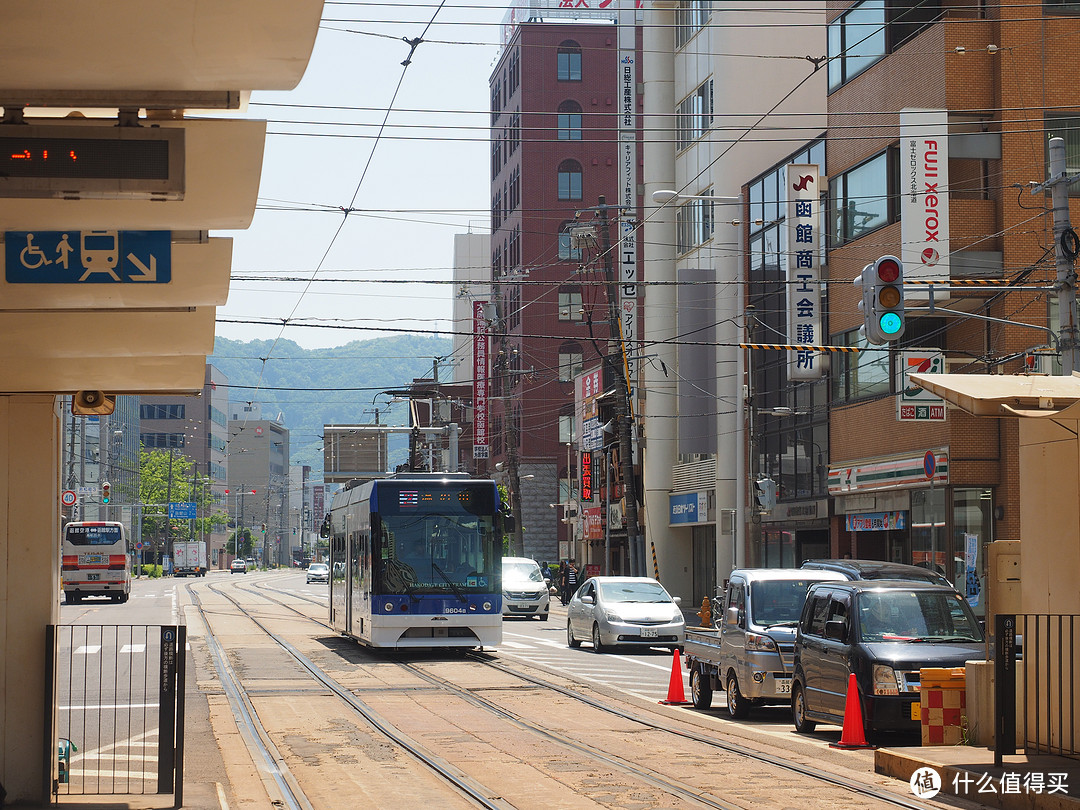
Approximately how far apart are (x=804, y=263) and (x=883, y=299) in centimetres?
1781

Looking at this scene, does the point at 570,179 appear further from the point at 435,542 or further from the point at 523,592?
the point at 435,542

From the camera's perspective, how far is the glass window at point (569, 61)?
96.4 metres

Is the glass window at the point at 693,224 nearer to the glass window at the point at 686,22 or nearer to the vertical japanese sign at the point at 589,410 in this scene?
the glass window at the point at 686,22

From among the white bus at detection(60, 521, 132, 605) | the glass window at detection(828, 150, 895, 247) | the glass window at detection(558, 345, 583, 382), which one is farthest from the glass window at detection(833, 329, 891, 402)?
the glass window at detection(558, 345, 583, 382)

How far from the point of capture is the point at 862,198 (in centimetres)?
3631

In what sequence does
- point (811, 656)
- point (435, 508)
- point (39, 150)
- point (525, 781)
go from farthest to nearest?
point (435, 508)
point (811, 656)
point (525, 781)
point (39, 150)

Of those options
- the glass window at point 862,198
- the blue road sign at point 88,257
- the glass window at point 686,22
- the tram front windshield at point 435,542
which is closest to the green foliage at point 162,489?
the glass window at point 686,22

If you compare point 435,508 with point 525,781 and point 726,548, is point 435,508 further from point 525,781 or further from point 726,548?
point 726,548

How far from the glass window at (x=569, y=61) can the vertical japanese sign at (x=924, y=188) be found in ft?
219

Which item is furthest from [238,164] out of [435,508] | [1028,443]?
[435,508]

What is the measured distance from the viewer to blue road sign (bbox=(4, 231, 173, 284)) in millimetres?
8555

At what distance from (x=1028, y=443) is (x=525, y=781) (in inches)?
218

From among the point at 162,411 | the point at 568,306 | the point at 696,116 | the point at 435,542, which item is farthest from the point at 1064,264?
the point at 162,411

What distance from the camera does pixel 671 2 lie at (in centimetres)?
5359
